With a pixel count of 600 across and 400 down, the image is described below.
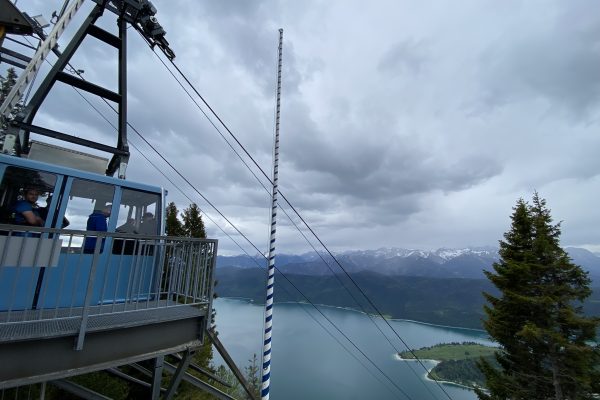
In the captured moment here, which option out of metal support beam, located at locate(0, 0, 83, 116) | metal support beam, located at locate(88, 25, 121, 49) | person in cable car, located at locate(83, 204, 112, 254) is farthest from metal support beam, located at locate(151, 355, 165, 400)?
metal support beam, located at locate(88, 25, 121, 49)

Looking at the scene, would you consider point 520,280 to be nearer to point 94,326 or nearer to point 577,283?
point 577,283

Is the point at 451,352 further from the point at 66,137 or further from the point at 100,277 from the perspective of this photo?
the point at 66,137

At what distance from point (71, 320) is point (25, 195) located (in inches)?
106

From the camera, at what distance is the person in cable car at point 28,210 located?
5.40 metres

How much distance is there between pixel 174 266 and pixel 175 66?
677cm

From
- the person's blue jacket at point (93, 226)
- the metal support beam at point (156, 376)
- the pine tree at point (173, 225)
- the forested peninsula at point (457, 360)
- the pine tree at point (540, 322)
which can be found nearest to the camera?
the person's blue jacket at point (93, 226)

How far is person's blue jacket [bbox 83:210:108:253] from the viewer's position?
6.19 metres

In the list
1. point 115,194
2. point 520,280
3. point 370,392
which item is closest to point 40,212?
point 115,194

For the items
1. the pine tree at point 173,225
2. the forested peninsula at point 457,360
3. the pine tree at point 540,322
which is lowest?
the forested peninsula at point 457,360

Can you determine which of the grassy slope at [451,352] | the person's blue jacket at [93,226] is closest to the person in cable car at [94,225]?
the person's blue jacket at [93,226]

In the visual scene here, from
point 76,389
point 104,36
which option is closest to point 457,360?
point 76,389

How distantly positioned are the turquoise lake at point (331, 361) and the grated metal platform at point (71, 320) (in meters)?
51.9

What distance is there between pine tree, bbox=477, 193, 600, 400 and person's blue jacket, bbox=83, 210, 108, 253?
61.6 ft

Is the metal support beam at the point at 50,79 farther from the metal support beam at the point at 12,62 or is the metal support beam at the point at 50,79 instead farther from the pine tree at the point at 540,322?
the pine tree at the point at 540,322
